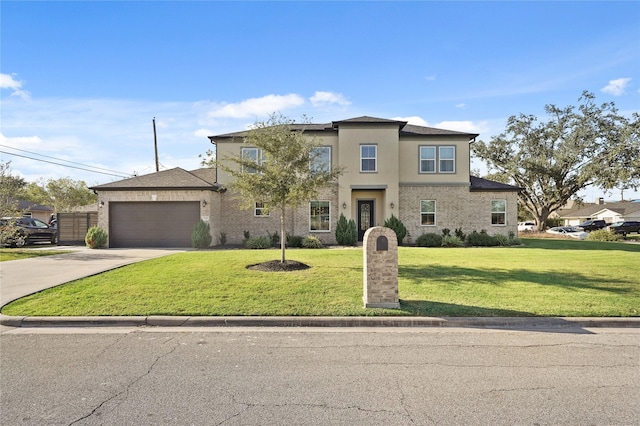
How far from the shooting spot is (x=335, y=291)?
27.3 feet

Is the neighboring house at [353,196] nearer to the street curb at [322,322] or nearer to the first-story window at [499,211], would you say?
the first-story window at [499,211]

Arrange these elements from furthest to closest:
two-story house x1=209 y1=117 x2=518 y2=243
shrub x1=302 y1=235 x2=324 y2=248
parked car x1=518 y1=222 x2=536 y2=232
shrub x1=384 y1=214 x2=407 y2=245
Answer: parked car x1=518 y1=222 x2=536 y2=232
two-story house x1=209 y1=117 x2=518 y2=243
shrub x1=384 y1=214 x2=407 y2=245
shrub x1=302 y1=235 x2=324 y2=248

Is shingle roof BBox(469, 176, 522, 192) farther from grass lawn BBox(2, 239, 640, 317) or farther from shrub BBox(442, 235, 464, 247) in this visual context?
grass lawn BBox(2, 239, 640, 317)

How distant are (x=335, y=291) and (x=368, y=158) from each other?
13.7 meters

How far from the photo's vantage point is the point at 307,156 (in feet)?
38.8

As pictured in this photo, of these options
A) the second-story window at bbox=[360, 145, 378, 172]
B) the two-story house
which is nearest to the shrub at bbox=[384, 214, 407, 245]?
the two-story house

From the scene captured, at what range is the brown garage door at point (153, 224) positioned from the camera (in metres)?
19.5

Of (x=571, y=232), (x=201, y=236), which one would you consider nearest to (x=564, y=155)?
(x=571, y=232)

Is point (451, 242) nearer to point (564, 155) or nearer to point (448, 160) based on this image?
point (448, 160)

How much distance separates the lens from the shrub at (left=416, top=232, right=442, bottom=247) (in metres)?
20.1

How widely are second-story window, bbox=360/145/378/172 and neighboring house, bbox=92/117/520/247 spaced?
0.18 feet

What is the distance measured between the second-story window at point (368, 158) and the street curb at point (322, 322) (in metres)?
14.9

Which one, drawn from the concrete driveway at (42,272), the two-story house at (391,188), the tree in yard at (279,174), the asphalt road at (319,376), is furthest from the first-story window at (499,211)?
the concrete driveway at (42,272)

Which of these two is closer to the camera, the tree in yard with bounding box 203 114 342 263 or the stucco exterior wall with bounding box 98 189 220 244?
the tree in yard with bounding box 203 114 342 263
